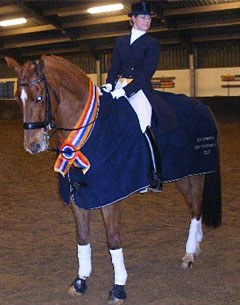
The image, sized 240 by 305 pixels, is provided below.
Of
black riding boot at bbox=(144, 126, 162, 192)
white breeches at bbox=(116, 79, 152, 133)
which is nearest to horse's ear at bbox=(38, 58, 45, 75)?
white breeches at bbox=(116, 79, 152, 133)

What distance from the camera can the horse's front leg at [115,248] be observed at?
3.48 metres

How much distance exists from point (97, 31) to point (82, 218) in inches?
750

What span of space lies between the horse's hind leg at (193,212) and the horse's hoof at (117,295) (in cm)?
73

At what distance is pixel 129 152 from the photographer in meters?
3.51

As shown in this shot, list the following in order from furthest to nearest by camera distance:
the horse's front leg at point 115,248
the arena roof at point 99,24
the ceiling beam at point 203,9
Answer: the arena roof at point 99,24 < the ceiling beam at point 203,9 < the horse's front leg at point 115,248

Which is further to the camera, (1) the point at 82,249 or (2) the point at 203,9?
(2) the point at 203,9

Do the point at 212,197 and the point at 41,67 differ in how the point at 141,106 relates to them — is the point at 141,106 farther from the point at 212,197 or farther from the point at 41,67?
the point at 212,197

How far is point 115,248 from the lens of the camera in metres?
3.55

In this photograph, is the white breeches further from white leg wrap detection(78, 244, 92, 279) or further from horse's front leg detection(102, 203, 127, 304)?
white leg wrap detection(78, 244, 92, 279)

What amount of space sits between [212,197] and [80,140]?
1.69m

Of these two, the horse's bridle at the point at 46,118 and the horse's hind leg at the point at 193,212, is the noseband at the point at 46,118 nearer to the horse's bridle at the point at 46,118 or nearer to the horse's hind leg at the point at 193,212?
the horse's bridle at the point at 46,118

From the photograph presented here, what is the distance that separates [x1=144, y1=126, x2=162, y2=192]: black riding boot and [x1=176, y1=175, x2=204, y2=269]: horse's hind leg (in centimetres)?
61

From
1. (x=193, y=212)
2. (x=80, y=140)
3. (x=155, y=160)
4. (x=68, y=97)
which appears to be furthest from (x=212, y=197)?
(x=68, y=97)

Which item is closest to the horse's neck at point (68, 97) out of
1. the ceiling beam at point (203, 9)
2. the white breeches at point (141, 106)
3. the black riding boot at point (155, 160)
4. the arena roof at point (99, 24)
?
the white breeches at point (141, 106)
